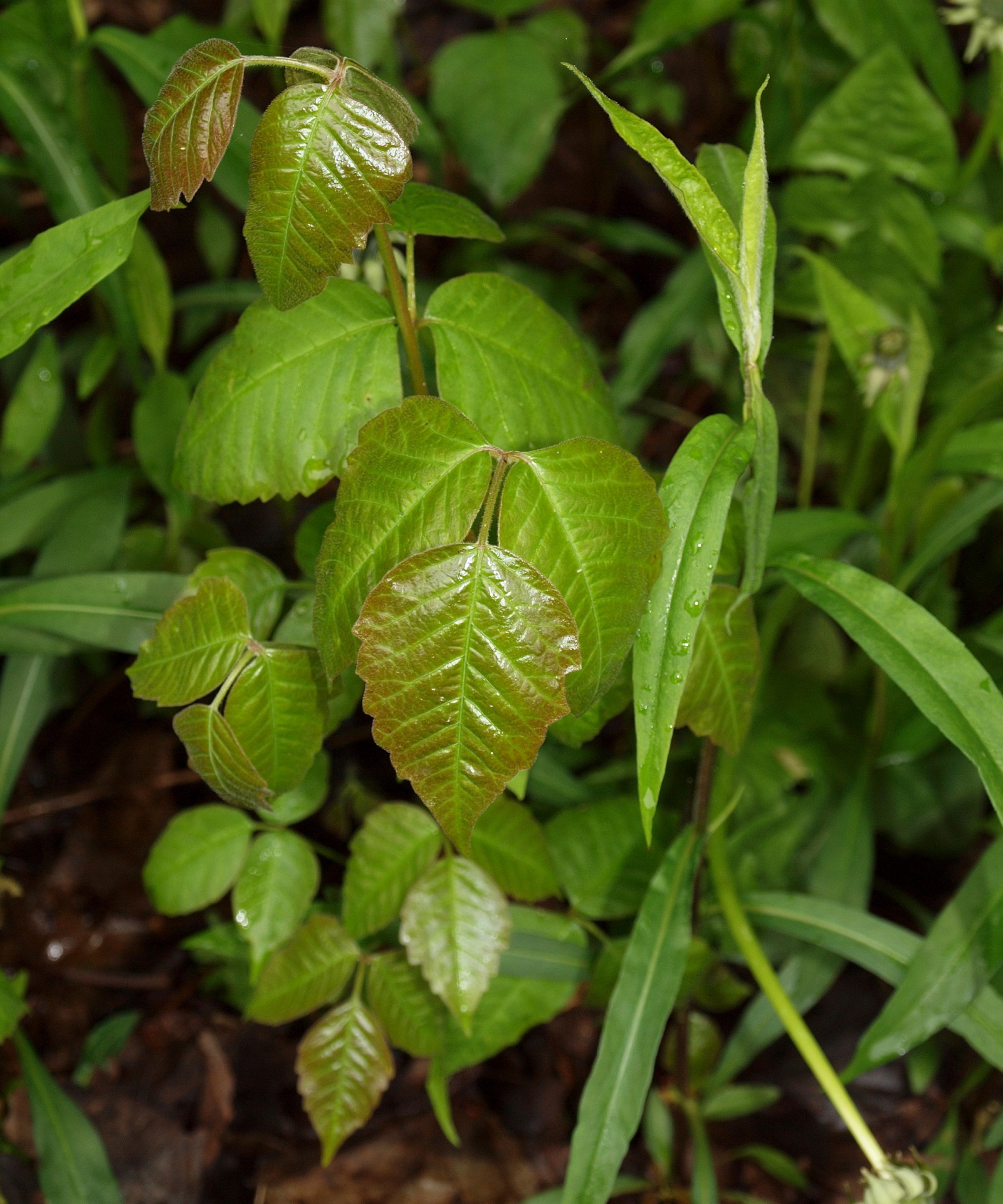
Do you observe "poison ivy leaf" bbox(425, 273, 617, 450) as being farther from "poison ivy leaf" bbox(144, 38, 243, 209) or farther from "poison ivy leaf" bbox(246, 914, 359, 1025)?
"poison ivy leaf" bbox(246, 914, 359, 1025)

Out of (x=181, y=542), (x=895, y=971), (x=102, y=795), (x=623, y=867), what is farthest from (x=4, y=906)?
(x=895, y=971)

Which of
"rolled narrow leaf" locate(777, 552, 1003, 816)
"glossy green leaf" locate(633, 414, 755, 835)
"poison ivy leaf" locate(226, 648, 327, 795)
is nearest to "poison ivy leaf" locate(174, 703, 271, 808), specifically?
"poison ivy leaf" locate(226, 648, 327, 795)

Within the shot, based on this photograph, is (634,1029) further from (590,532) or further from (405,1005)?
(590,532)

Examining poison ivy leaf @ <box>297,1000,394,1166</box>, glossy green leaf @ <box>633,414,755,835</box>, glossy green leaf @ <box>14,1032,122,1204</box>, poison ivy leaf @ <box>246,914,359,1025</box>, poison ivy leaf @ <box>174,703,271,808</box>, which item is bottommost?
glossy green leaf @ <box>14,1032,122,1204</box>

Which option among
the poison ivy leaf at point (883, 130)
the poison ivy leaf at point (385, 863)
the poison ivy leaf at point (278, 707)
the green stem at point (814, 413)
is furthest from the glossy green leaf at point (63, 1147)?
the poison ivy leaf at point (883, 130)

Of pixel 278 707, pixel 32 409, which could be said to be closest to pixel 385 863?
pixel 278 707

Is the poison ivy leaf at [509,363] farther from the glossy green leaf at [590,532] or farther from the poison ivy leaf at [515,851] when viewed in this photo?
the poison ivy leaf at [515,851]
